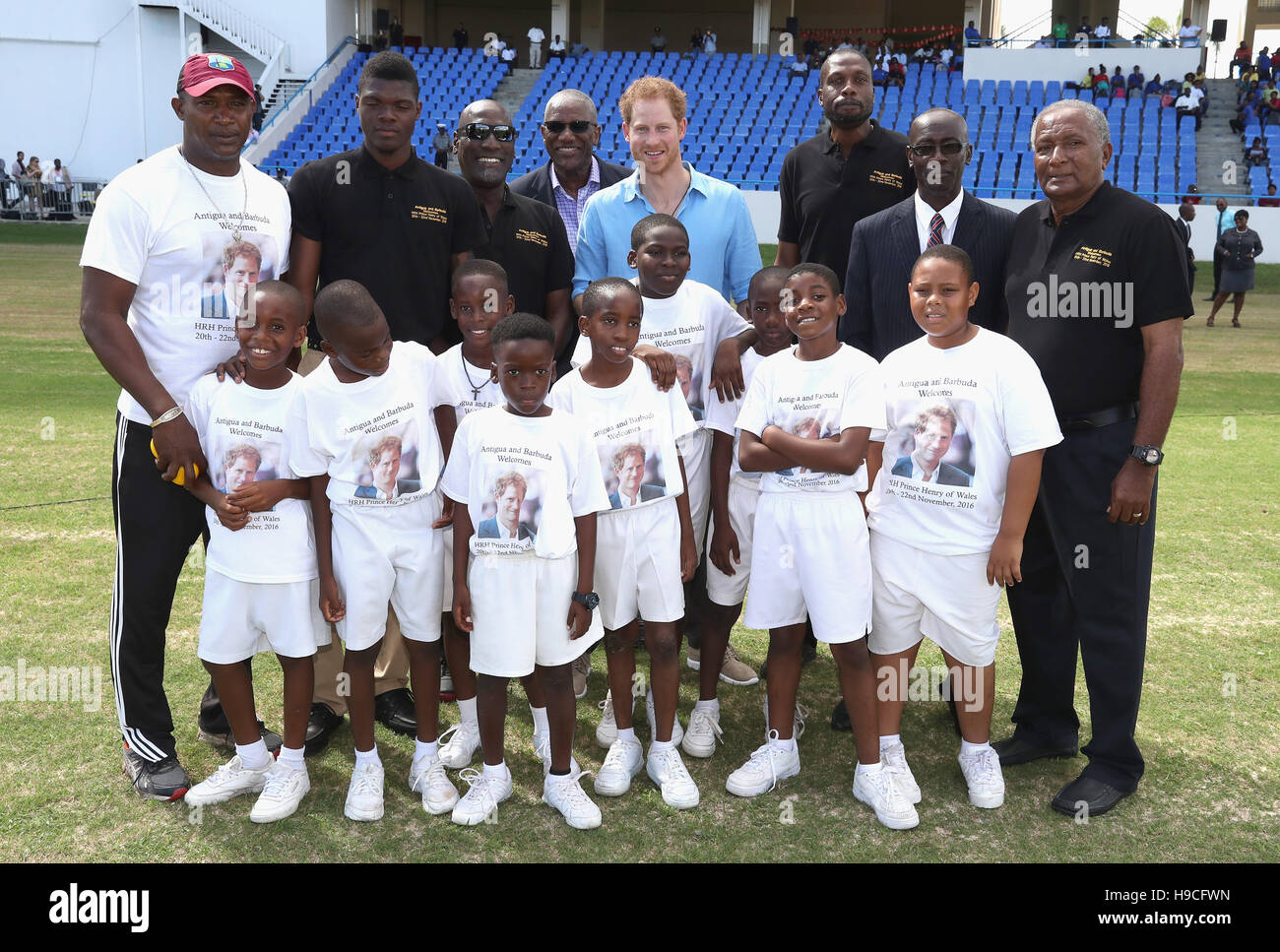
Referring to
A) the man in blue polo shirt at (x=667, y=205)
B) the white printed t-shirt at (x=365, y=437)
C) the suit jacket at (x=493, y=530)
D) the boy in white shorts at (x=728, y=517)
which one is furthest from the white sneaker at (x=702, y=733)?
the man in blue polo shirt at (x=667, y=205)

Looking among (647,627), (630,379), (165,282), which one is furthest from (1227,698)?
(165,282)

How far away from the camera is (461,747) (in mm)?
3697

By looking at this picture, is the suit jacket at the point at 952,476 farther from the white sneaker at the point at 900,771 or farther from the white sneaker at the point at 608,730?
the white sneaker at the point at 608,730

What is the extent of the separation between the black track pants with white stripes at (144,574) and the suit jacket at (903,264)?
2.55 m

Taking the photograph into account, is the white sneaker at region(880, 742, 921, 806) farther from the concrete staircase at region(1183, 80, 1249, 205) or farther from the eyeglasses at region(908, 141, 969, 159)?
the concrete staircase at region(1183, 80, 1249, 205)

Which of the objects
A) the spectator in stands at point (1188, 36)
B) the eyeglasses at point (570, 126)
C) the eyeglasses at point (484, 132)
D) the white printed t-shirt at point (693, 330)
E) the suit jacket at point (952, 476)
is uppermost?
the spectator in stands at point (1188, 36)

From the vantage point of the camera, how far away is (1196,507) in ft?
22.3

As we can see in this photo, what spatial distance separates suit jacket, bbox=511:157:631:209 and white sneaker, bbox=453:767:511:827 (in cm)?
275

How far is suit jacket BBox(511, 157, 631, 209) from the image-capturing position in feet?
16.1

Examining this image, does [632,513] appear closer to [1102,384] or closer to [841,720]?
[841,720]

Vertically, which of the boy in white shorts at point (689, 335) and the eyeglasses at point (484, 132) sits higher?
the eyeglasses at point (484, 132)

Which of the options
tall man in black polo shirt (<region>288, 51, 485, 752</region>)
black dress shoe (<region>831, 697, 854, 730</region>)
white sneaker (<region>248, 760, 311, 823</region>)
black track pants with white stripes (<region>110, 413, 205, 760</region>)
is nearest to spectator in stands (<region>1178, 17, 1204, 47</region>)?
black dress shoe (<region>831, 697, 854, 730</region>)

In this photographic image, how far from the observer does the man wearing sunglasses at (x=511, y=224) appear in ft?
13.6

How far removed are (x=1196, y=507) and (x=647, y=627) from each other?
16.0 ft
